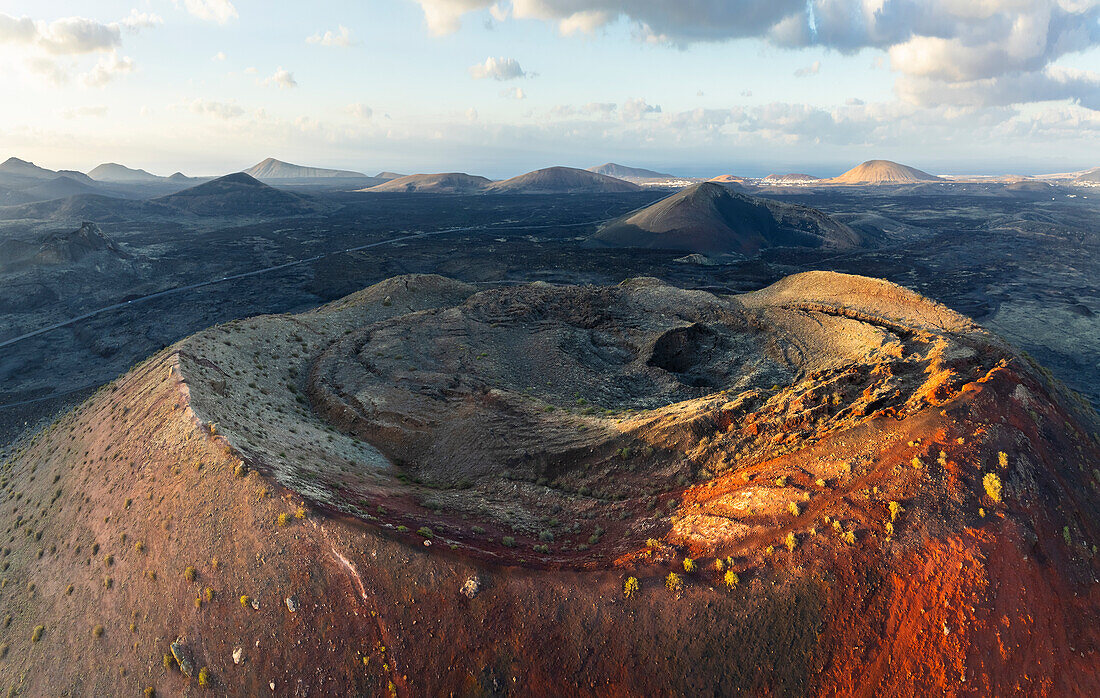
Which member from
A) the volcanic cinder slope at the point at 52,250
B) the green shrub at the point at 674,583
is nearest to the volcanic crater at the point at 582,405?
the green shrub at the point at 674,583

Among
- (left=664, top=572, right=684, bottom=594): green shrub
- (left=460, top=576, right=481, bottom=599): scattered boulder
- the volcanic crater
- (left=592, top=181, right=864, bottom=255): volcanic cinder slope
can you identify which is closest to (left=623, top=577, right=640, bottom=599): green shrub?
(left=664, top=572, right=684, bottom=594): green shrub

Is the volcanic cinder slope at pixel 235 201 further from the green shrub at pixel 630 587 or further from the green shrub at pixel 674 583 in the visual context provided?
the green shrub at pixel 674 583

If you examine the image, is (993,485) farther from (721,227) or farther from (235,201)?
(235,201)

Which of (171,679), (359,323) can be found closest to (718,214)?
(359,323)

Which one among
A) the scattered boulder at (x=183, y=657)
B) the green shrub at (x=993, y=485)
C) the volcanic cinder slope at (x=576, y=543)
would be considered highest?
the green shrub at (x=993, y=485)

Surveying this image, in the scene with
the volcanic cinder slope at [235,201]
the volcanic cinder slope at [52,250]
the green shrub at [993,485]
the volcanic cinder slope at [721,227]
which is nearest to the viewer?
the green shrub at [993,485]

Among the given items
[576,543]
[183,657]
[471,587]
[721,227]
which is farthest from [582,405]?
[721,227]
